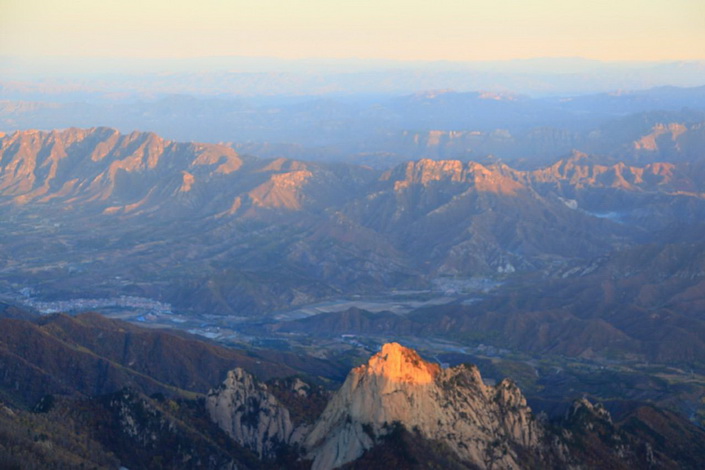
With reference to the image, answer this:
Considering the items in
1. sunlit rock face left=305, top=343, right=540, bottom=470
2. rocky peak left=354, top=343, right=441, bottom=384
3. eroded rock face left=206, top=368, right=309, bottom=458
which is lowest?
→ eroded rock face left=206, top=368, right=309, bottom=458

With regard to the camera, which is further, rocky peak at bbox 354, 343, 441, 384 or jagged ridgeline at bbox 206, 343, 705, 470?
rocky peak at bbox 354, 343, 441, 384

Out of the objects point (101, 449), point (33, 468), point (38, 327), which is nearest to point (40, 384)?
point (38, 327)

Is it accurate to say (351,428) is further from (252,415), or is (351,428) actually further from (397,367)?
(252,415)

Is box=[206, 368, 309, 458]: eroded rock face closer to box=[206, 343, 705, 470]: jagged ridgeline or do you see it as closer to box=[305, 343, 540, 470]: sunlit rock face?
box=[206, 343, 705, 470]: jagged ridgeline

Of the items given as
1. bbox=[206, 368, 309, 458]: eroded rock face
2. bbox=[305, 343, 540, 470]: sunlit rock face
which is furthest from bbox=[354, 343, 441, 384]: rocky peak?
bbox=[206, 368, 309, 458]: eroded rock face

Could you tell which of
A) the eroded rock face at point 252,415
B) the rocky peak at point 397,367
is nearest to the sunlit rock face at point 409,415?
the rocky peak at point 397,367

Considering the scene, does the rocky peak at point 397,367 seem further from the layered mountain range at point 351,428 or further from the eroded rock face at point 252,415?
the eroded rock face at point 252,415
